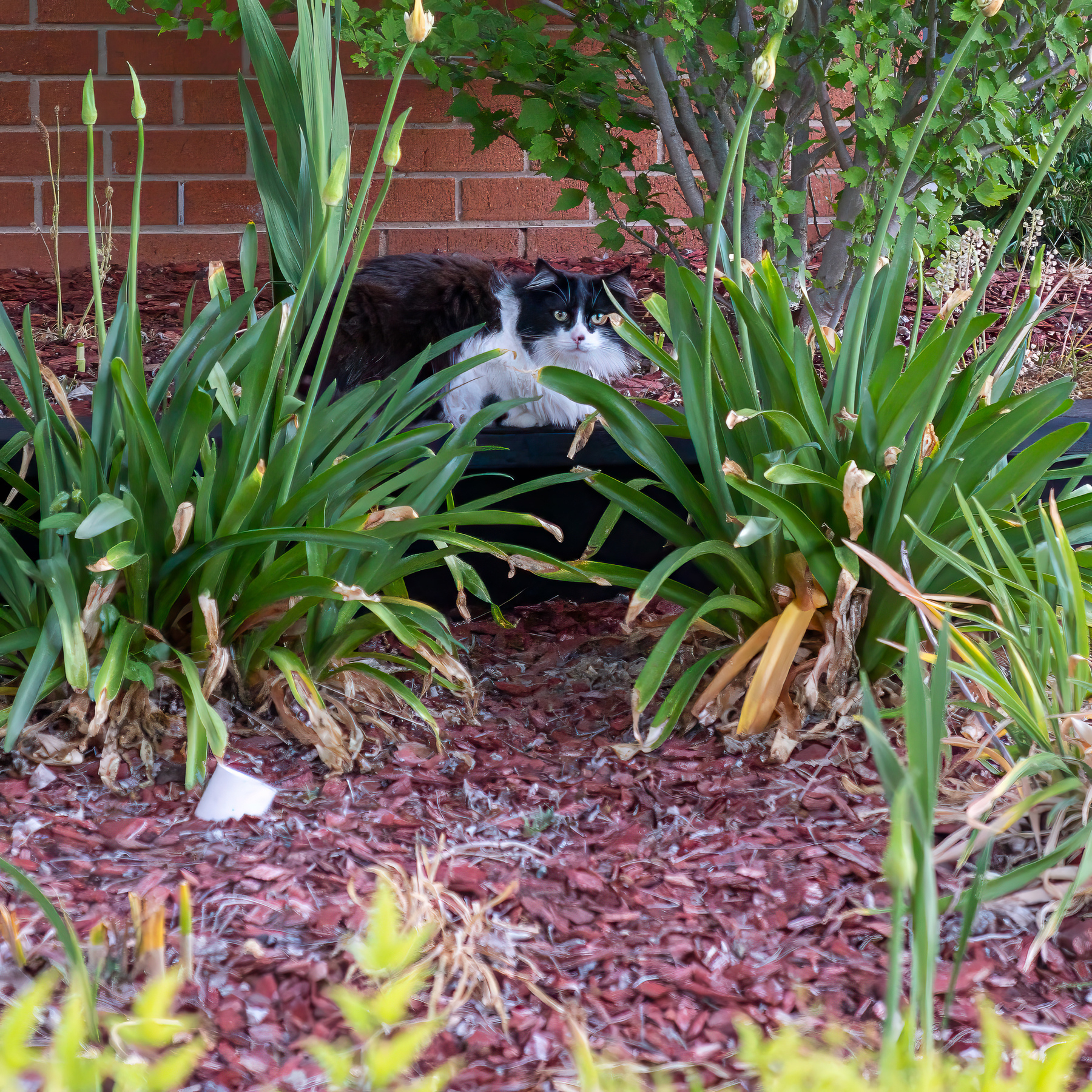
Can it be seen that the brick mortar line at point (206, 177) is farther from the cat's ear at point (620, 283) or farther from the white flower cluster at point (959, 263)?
the white flower cluster at point (959, 263)

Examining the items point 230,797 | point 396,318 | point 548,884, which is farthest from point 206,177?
point 548,884

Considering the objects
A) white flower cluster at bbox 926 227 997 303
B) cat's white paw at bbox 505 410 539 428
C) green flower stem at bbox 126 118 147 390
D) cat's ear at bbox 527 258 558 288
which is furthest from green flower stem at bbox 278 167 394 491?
white flower cluster at bbox 926 227 997 303

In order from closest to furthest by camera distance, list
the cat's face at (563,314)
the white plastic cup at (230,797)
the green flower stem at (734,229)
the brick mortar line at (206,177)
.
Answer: the green flower stem at (734,229) < the white plastic cup at (230,797) < the cat's face at (563,314) < the brick mortar line at (206,177)

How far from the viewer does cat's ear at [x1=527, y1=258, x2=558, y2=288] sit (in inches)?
99.7

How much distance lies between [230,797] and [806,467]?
3.13 feet

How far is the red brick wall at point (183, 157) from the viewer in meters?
3.28

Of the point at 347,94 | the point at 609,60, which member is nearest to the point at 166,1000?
the point at 609,60

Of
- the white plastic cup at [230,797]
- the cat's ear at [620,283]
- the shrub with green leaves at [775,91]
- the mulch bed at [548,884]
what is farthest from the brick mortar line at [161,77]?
the white plastic cup at [230,797]

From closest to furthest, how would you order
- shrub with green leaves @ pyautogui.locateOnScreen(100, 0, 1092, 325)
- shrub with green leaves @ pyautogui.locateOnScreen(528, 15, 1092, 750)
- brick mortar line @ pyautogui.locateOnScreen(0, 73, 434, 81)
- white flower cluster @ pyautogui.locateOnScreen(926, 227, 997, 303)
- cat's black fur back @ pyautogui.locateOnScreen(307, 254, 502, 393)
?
shrub with green leaves @ pyautogui.locateOnScreen(528, 15, 1092, 750) → shrub with green leaves @ pyautogui.locateOnScreen(100, 0, 1092, 325) → cat's black fur back @ pyautogui.locateOnScreen(307, 254, 502, 393) → white flower cluster @ pyautogui.locateOnScreen(926, 227, 997, 303) → brick mortar line @ pyautogui.locateOnScreen(0, 73, 434, 81)

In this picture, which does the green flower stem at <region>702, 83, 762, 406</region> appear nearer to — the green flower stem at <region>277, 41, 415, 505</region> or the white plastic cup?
the green flower stem at <region>277, 41, 415, 505</region>

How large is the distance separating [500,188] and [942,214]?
4.99ft

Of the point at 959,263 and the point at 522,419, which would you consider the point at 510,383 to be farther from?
the point at 959,263

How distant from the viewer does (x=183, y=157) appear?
11.1 ft

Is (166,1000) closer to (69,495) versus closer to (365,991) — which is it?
(365,991)
